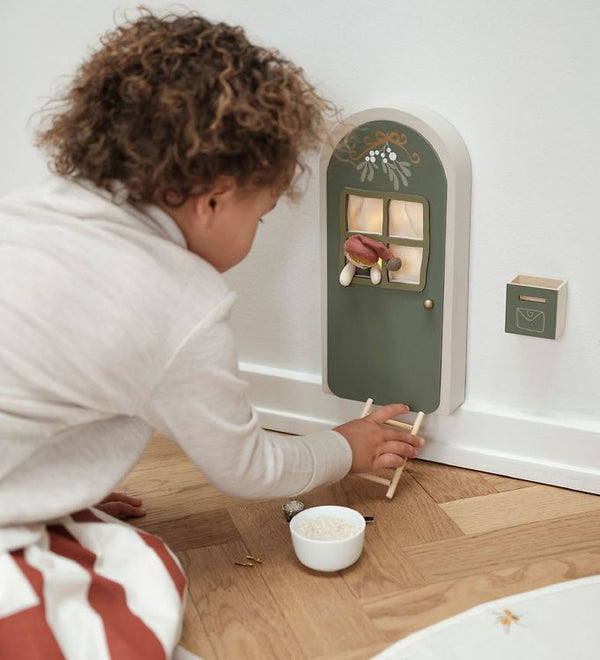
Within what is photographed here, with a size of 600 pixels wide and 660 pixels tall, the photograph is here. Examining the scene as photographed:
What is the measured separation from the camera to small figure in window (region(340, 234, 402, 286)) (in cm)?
130

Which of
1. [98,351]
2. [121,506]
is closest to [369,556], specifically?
[121,506]

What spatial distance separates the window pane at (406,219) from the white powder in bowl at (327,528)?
0.40 m

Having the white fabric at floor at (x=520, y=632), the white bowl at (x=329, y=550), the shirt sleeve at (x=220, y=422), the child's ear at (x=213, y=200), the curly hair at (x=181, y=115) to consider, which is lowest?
the white fabric at floor at (x=520, y=632)

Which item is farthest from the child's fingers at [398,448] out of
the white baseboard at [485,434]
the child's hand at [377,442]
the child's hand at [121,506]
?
the child's hand at [121,506]

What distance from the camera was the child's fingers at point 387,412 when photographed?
130cm

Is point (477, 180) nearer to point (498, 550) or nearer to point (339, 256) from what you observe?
point (339, 256)

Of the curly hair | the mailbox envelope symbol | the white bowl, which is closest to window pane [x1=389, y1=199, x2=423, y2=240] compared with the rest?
the mailbox envelope symbol

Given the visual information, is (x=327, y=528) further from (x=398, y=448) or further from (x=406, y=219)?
(x=406, y=219)

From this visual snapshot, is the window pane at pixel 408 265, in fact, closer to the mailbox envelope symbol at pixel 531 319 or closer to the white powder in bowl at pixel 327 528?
the mailbox envelope symbol at pixel 531 319

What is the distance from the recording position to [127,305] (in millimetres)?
969

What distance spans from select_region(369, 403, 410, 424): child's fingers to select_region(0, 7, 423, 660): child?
0.28 m

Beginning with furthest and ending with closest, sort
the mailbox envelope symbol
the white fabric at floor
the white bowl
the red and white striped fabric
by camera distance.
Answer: the mailbox envelope symbol, the white bowl, the white fabric at floor, the red and white striped fabric

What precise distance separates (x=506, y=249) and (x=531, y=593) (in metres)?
0.45

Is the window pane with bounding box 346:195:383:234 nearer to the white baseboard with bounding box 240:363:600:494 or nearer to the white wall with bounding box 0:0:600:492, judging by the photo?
the white wall with bounding box 0:0:600:492
